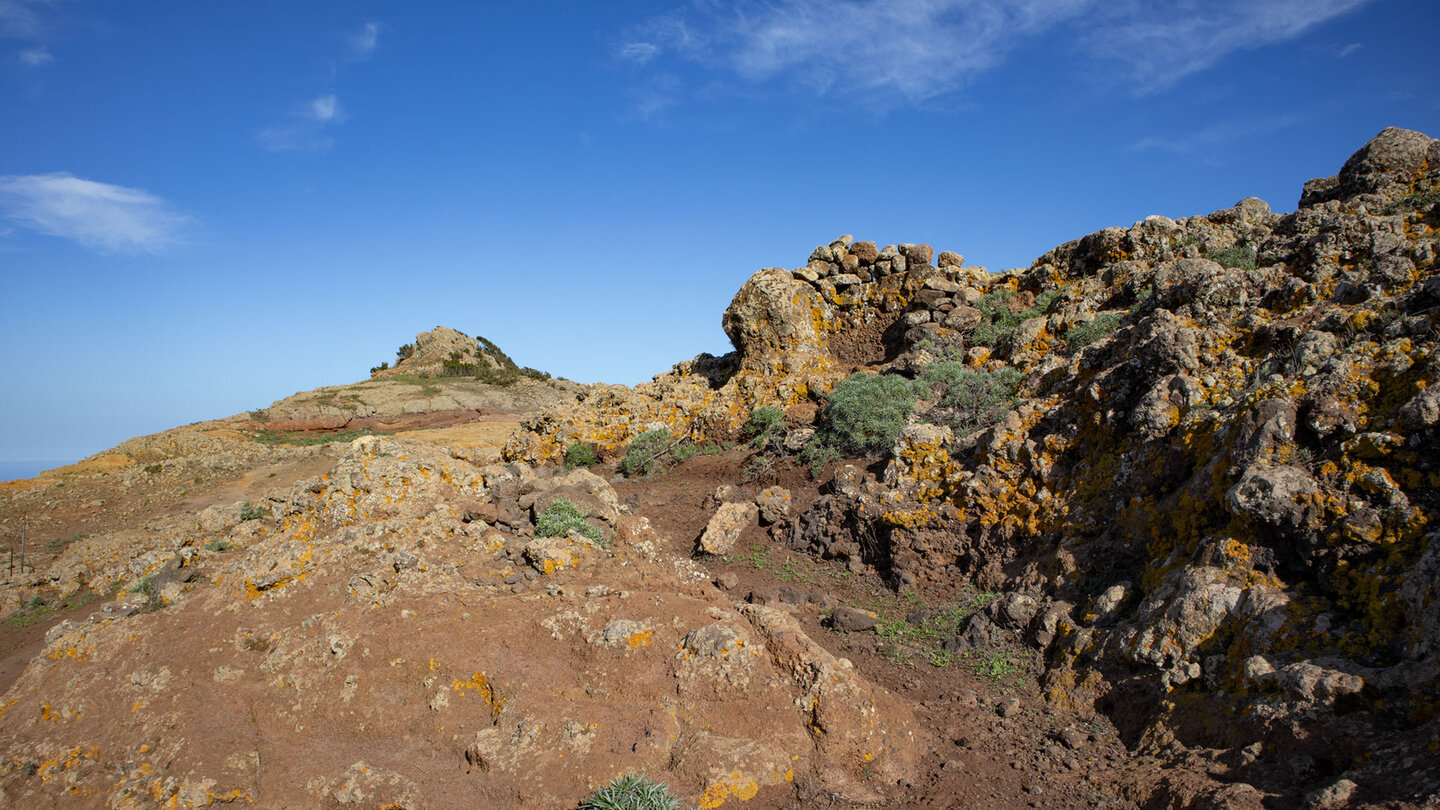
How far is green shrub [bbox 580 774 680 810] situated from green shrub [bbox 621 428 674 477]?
878 cm

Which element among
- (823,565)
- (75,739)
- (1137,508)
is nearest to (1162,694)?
(1137,508)

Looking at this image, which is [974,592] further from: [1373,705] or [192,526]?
[192,526]

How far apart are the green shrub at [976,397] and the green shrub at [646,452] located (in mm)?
5331

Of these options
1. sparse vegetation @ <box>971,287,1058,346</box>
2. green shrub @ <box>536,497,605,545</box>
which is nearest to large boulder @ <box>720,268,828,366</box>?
→ sparse vegetation @ <box>971,287,1058,346</box>

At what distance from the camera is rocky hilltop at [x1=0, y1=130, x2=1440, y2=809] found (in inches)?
167

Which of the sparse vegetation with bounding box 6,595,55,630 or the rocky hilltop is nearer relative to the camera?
the rocky hilltop

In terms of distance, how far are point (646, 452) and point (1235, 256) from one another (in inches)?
413

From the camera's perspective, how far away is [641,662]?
Answer: 5.08 m

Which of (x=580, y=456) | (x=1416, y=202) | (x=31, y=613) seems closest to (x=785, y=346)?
(x=580, y=456)

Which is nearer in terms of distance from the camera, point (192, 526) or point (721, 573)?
point (721, 573)

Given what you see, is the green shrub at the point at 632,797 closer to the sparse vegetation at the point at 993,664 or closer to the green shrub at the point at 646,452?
the sparse vegetation at the point at 993,664

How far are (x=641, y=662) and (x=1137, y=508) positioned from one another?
15.4 ft

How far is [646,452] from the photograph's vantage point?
44.1 ft

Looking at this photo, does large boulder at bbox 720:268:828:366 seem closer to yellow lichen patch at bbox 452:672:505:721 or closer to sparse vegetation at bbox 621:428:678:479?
sparse vegetation at bbox 621:428:678:479
